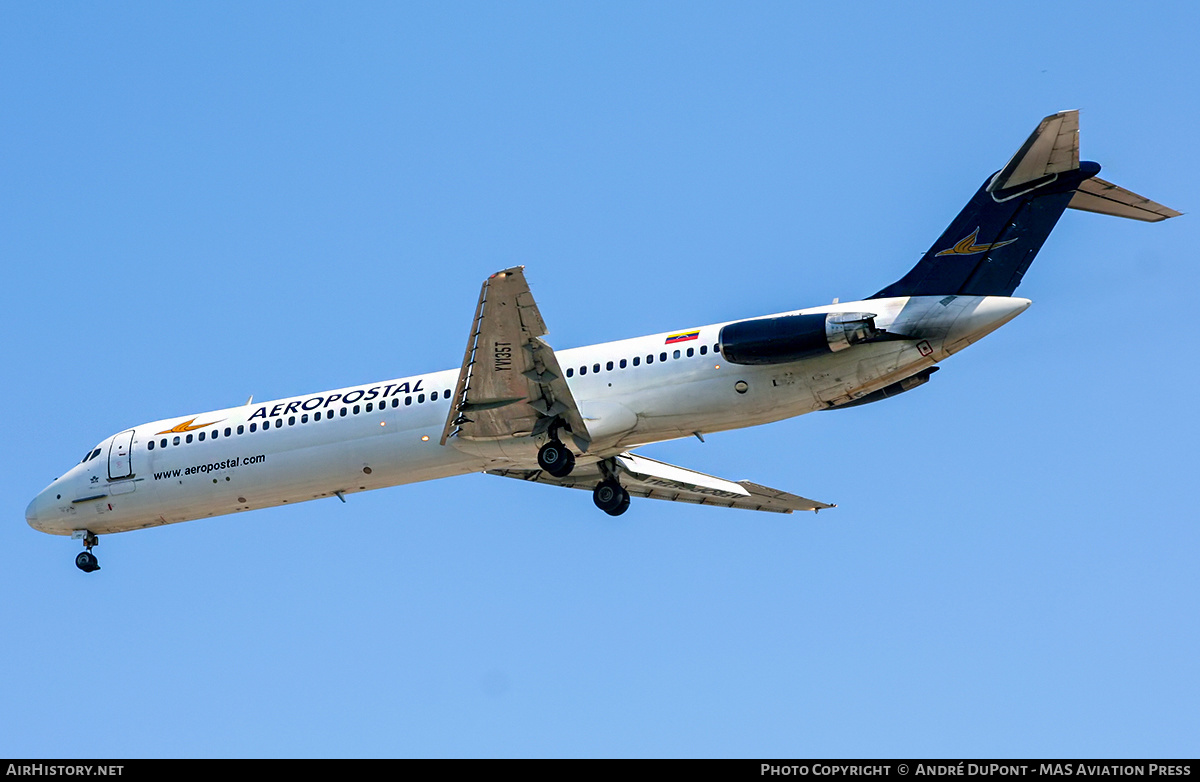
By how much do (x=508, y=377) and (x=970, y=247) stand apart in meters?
9.14

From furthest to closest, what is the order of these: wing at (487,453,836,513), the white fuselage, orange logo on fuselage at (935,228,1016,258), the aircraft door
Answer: wing at (487,453,836,513), the aircraft door, orange logo on fuselage at (935,228,1016,258), the white fuselage

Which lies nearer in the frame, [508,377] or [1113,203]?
[1113,203]

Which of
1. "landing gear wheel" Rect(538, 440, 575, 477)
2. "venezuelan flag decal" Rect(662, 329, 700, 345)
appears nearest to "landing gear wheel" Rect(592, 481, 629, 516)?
"landing gear wheel" Rect(538, 440, 575, 477)

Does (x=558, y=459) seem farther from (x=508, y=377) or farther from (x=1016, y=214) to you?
(x=1016, y=214)

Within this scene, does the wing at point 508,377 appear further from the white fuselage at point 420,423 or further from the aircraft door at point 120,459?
the aircraft door at point 120,459

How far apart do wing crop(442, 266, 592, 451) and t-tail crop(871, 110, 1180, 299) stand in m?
6.66

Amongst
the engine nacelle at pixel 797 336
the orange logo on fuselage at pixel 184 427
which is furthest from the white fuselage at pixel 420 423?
the engine nacelle at pixel 797 336

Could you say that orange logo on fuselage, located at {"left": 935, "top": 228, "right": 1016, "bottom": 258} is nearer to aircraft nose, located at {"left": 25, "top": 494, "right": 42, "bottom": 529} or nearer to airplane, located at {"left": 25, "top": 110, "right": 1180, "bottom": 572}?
airplane, located at {"left": 25, "top": 110, "right": 1180, "bottom": 572}

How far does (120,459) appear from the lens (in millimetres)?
32156

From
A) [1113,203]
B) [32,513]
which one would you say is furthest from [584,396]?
[32,513]

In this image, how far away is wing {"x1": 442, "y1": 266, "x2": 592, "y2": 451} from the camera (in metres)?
25.8

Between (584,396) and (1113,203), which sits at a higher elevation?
(1113,203)

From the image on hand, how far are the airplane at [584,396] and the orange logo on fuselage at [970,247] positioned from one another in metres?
0.03
